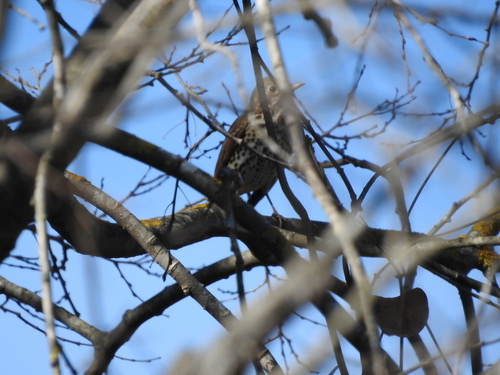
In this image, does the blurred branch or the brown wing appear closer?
the blurred branch

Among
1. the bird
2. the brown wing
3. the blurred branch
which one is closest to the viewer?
the blurred branch

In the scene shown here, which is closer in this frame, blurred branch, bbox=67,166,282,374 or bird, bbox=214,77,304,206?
blurred branch, bbox=67,166,282,374

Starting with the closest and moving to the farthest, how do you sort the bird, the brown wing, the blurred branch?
the blurred branch < the bird < the brown wing

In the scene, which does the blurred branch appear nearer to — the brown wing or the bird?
the bird

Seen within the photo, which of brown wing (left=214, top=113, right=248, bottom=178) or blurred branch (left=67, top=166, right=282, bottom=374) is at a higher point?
brown wing (left=214, top=113, right=248, bottom=178)

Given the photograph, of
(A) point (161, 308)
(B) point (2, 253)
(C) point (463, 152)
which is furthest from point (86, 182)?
(C) point (463, 152)

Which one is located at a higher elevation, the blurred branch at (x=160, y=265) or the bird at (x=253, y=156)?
the bird at (x=253, y=156)

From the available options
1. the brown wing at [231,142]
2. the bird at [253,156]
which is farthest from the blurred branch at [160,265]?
the brown wing at [231,142]

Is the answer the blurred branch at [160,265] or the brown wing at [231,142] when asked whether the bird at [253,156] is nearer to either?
the brown wing at [231,142]

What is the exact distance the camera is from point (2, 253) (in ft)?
8.18

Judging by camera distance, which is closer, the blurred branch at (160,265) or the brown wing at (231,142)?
the blurred branch at (160,265)

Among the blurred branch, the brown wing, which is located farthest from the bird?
the blurred branch

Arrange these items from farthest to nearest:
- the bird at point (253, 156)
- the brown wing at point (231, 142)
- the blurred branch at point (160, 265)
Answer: the brown wing at point (231, 142) → the bird at point (253, 156) → the blurred branch at point (160, 265)

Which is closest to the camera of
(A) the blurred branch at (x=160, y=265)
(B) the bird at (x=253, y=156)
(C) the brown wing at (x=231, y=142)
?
(A) the blurred branch at (x=160, y=265)
